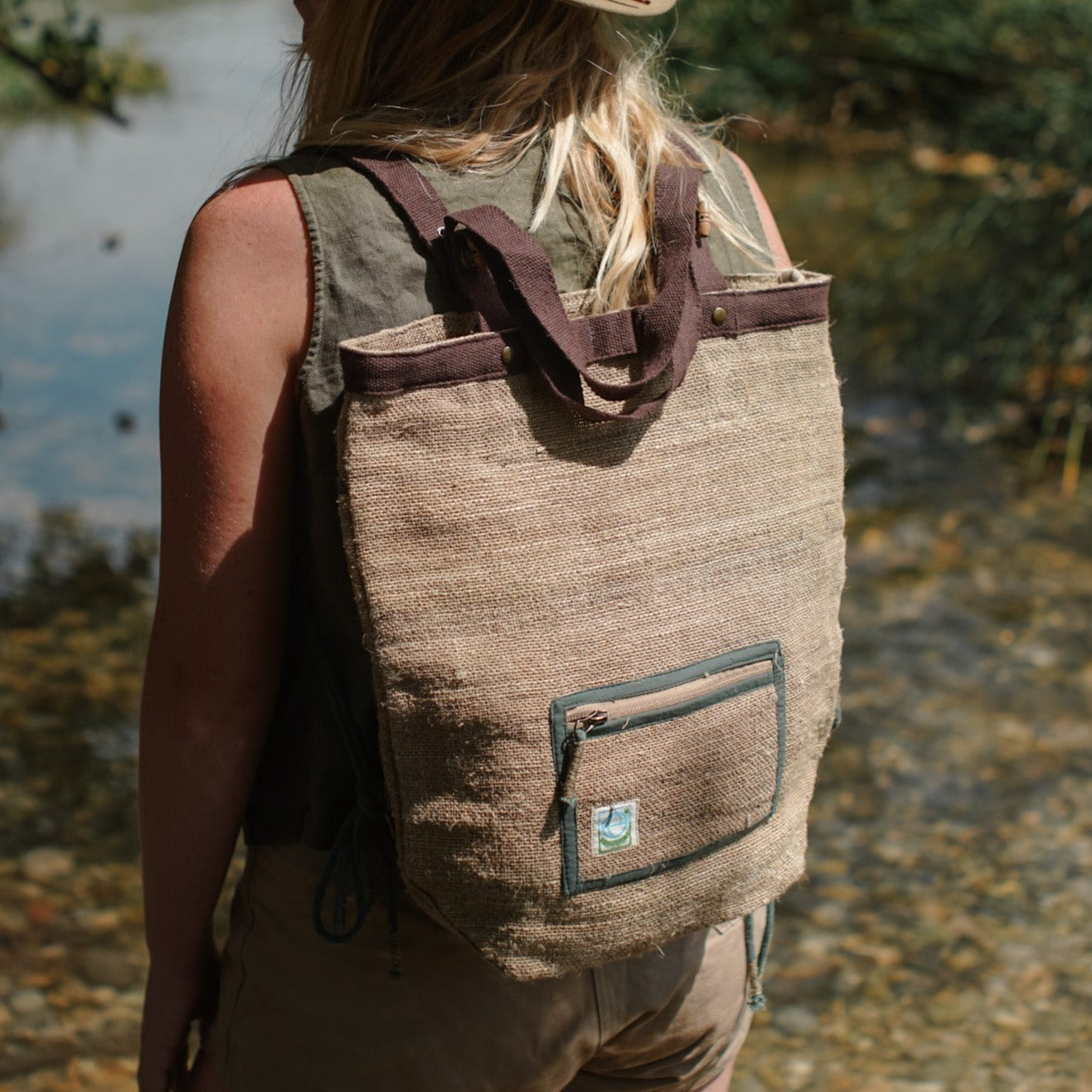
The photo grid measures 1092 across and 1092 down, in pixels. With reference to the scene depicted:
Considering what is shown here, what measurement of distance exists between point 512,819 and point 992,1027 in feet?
6.82

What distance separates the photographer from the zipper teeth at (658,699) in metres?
1.18

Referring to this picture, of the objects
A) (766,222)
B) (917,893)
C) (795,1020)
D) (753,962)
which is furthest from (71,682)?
(766,222)

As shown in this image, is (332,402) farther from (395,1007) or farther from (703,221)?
(395,1007)

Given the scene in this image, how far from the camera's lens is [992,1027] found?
287 centimetres

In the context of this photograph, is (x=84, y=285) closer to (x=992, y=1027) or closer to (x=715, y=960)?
(x=992, y=1027)

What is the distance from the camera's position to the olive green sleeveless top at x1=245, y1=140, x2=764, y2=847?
3.75 ft

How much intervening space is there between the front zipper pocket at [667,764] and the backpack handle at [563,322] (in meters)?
0.25

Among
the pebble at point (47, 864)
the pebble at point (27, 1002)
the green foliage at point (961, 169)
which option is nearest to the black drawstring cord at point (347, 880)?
the pebble at point (27, 1002)

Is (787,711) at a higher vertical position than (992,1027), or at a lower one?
higher

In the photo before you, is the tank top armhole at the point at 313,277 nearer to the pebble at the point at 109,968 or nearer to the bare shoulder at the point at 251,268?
the bare shoulder at the point at 251,268

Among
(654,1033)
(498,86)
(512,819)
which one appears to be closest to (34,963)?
(654,1033)

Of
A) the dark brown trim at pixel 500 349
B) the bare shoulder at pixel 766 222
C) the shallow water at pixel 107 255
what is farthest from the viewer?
the shallow water at pixel 107 255

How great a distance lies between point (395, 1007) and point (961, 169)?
5911 mm

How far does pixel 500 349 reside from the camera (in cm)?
114
